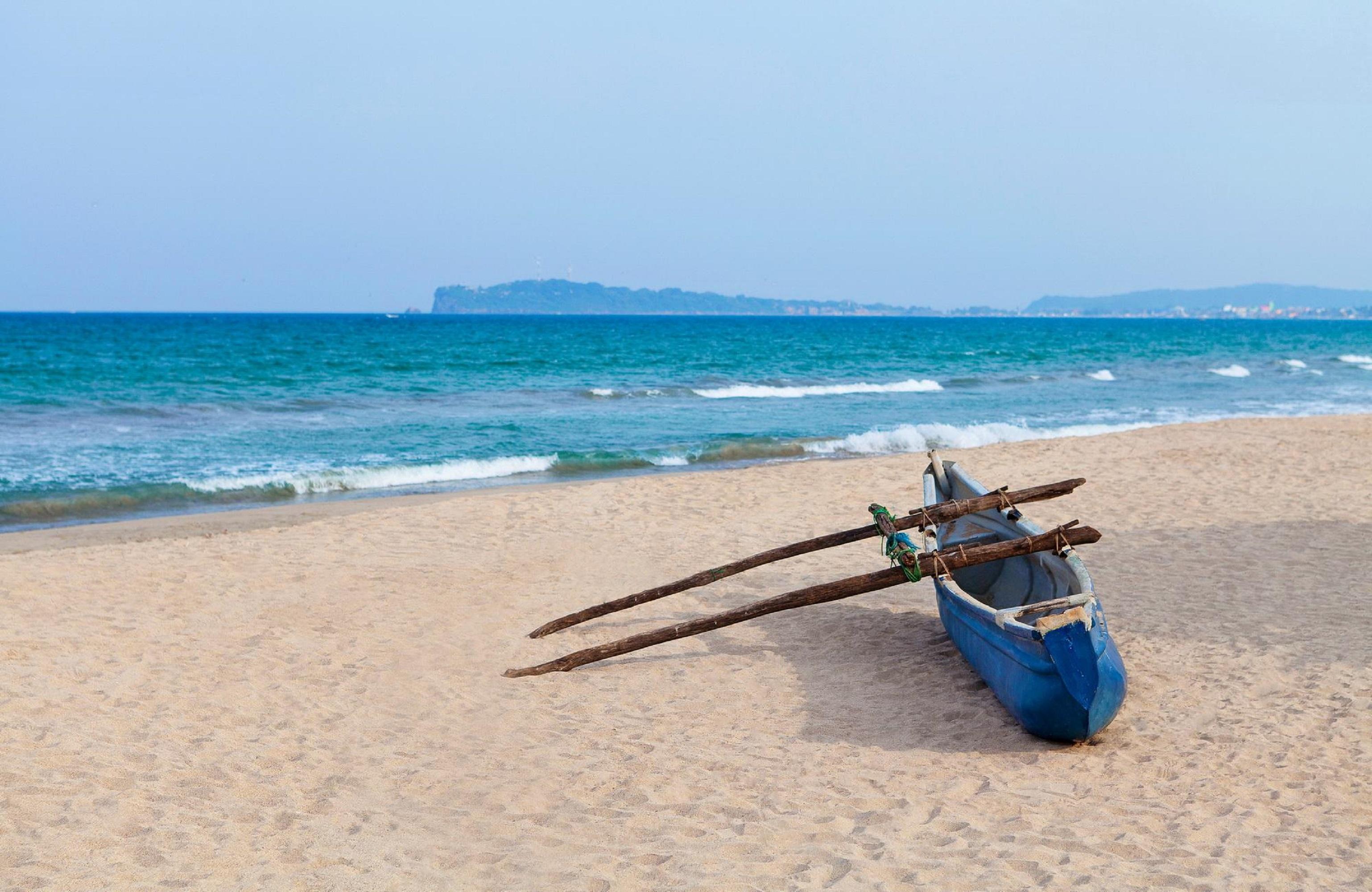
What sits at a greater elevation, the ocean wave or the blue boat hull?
the ocean wave

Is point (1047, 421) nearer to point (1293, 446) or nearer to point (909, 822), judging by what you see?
point (1293, 446)

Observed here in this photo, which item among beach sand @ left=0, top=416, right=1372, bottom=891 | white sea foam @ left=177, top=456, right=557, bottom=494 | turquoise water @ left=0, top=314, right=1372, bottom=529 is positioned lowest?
beach sand @ left=0, top=416, right=1372, bottom=891

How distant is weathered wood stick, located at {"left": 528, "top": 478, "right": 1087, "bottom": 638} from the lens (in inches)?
308

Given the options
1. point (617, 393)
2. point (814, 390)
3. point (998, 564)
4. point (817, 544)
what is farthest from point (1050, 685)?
point (814, 390)

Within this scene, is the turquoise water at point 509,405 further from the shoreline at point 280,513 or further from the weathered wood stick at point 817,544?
the weathered wood stick at point 817,544

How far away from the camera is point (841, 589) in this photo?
6852mm

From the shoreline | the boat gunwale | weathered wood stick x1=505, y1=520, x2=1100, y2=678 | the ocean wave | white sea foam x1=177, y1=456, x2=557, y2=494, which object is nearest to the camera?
the boat gunwale

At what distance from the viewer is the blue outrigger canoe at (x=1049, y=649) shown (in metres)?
5.33

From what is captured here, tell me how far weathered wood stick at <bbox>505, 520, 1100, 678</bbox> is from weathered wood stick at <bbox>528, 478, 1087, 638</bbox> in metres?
0.74

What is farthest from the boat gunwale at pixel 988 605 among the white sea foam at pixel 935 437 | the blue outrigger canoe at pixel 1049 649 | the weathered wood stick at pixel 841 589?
the white sea foam at pixel 935 437

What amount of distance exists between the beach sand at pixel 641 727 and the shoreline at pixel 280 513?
0.67 metres

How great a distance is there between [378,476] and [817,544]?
392 inches

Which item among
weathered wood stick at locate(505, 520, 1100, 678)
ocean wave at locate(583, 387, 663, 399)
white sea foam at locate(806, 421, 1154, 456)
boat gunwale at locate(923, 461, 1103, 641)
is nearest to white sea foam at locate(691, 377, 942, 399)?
ocean wave at locate(583, 387, 663, 399)

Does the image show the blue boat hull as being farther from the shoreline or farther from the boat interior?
the shoreline
